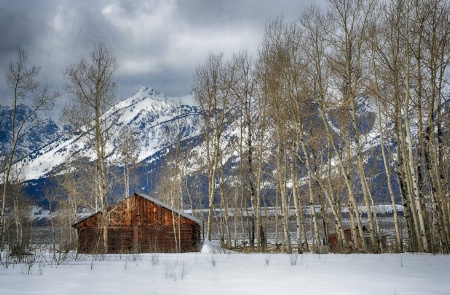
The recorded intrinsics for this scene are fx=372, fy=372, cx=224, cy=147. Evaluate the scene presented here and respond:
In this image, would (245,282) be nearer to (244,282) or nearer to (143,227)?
(244,282)

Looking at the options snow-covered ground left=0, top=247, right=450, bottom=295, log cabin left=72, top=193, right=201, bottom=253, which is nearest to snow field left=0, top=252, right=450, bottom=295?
snow-covered ground left=0, top=247, right=450, bottom=295

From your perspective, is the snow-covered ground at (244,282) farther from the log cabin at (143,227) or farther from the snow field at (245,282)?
the log cabin at (143,227)

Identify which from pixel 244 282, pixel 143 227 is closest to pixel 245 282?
pixel 244 282

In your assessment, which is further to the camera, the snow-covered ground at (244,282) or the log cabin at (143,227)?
the log cabin at (143,227)

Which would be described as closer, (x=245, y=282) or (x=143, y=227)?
(x=245, y=282)

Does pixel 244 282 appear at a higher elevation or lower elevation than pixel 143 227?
lower

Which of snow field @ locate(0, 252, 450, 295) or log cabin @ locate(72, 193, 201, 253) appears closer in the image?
snow field @ locate(0, 252, 450, 295)

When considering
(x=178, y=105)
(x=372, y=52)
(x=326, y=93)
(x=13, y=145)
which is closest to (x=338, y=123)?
(x=326, y=93)

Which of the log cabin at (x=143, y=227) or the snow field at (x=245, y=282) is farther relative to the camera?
the log cabin at (x=143, y=227)

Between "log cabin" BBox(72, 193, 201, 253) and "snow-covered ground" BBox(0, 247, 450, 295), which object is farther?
"log cabin" BBox(72, 193, 201, 253)

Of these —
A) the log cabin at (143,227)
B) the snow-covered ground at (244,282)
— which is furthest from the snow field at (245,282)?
the log cabin at (143,227)

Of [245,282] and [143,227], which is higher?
[143,227]

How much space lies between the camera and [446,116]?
1345cm

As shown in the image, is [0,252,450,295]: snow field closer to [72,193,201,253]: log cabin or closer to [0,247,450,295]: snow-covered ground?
[0,247,450,295]: snow-covered ground
